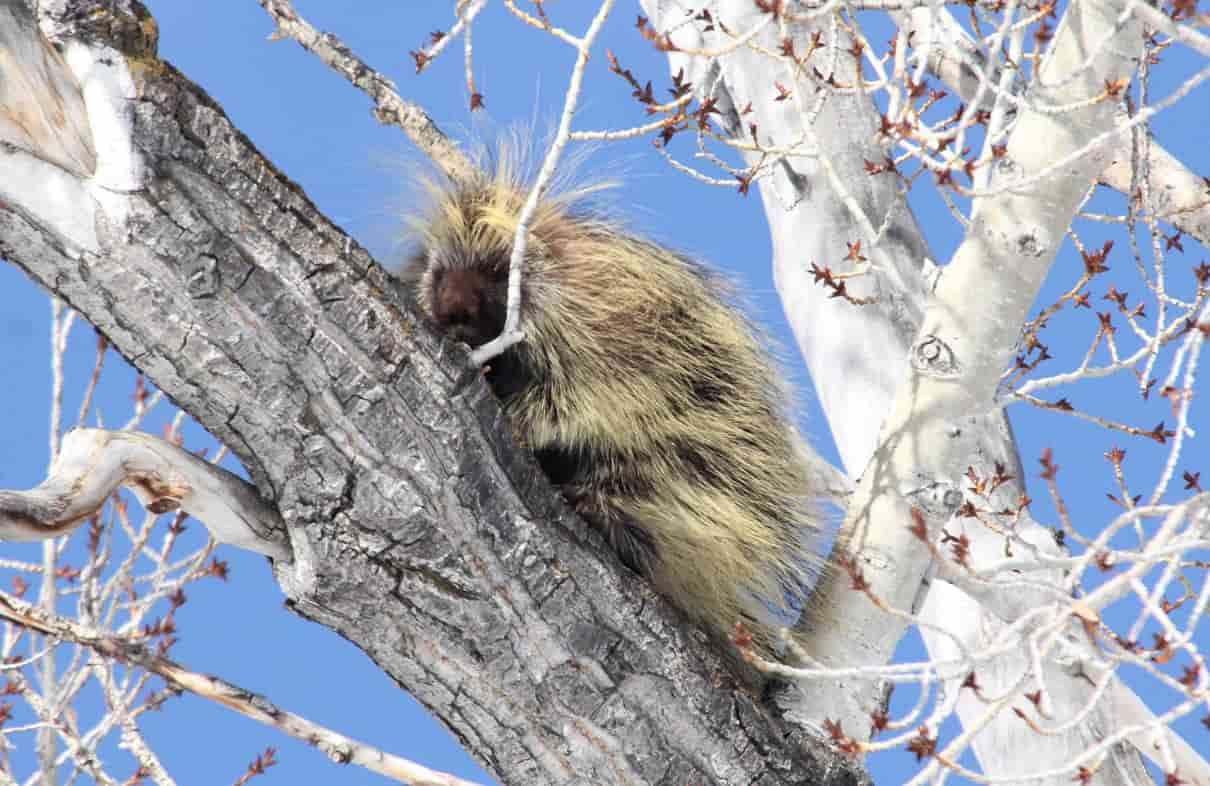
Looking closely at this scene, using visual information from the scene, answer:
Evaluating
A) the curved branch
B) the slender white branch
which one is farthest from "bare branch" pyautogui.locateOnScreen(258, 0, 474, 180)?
the curved branch

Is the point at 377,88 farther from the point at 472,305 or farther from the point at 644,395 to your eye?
the point at 644,395

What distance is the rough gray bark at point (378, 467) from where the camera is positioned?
5.50ft

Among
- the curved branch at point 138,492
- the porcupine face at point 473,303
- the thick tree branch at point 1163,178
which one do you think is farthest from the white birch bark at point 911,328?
the curved branch at point 138,492

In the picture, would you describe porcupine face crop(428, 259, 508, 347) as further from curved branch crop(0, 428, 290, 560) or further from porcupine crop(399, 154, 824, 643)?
curved branch crop(0, 428, 290, 560)

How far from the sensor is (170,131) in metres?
1.67

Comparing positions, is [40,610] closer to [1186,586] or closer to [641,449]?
[641,449]

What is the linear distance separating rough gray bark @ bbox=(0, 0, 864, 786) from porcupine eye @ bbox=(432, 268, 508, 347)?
0.81 m

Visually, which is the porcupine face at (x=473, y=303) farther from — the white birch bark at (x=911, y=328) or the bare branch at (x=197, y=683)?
the bare branch at (x=197, y=683)

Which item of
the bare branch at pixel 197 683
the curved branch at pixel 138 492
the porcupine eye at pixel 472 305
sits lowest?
the bare branch at pixel 197 683

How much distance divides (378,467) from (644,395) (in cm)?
83

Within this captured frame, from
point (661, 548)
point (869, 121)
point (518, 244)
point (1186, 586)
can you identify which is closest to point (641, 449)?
point (661, 548)

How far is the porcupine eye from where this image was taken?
2.73 meters

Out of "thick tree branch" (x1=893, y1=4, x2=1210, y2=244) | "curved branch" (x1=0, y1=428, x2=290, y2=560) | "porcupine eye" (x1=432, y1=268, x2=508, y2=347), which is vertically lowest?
"curved branch" (x1=0, y1=428, x2=290, y2=560)

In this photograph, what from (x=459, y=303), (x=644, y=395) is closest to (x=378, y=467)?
(x=644, y=395)
